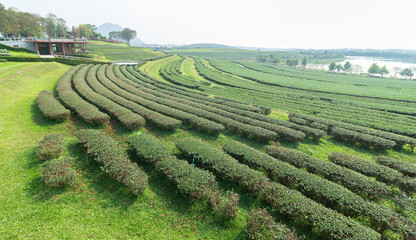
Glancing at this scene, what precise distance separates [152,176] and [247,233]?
21.8ft

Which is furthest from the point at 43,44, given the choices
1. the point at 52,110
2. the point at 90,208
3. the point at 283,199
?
the point at 283,199

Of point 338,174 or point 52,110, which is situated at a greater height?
point 52,110

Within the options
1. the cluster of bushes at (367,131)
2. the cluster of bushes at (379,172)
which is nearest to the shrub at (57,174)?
the cluster of bushes at (379,172)

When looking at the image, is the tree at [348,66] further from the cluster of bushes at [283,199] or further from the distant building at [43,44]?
the distant building at [43,44]

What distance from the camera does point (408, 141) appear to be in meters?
17.8

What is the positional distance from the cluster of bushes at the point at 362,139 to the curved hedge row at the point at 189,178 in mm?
16223

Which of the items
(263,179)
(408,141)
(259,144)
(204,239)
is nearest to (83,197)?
(204,239)

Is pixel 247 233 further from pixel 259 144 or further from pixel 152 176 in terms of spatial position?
pixel 259 144

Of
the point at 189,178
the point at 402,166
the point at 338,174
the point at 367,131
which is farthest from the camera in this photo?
the point at 367,131

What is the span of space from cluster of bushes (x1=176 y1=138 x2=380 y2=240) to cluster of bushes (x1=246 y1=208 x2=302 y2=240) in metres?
1.23

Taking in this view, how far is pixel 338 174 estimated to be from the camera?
11695mm

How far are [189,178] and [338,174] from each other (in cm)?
984

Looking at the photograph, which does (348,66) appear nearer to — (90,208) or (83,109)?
(83,109)

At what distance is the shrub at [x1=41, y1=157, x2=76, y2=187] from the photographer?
927cm
